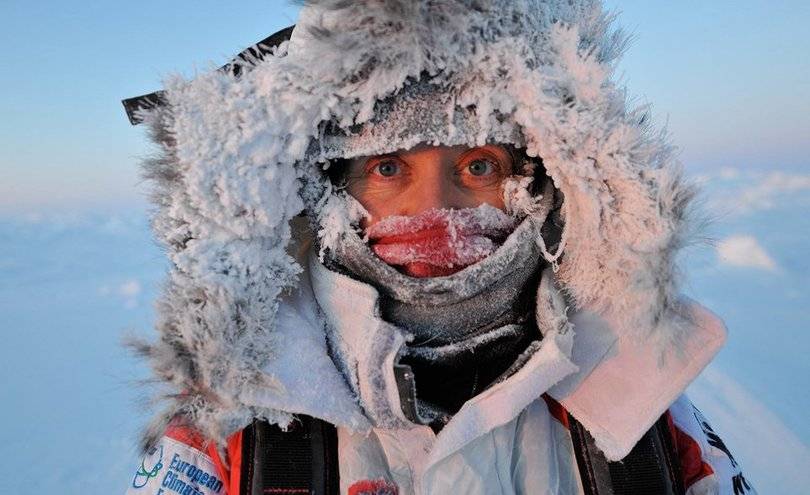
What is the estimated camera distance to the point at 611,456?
1.21 meters

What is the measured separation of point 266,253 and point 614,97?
758 millimetres

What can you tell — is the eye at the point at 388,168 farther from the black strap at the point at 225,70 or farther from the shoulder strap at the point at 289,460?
the shoulder strap at the point at 289,460

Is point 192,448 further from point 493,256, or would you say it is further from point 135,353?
point 493,256

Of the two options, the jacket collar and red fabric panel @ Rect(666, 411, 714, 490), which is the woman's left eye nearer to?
the jacket collar

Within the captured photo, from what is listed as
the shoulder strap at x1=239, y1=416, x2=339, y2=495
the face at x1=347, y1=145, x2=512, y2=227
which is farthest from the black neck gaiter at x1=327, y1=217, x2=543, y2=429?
the shoulder strap at x1=239, y1=416, x2=339, y2=495

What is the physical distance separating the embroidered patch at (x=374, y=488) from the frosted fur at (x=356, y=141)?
201 millimetres

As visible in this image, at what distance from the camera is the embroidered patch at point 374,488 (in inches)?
44.6

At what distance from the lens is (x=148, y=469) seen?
1.17m

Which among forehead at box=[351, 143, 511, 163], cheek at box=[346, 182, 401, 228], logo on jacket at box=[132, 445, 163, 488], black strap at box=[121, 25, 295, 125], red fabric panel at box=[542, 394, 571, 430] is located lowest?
logo on jacket at box=[132, 445, 163, 488]

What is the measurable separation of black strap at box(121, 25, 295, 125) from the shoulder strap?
68cm

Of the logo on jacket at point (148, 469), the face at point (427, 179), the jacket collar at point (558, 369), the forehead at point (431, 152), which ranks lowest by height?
the logo on jacket at point (148, 469)

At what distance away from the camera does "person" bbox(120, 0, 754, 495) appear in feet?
3.61

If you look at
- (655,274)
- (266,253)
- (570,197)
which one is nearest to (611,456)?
(655,274)

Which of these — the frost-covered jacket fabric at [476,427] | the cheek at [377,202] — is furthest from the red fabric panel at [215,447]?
the cheek at [377,202]
